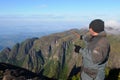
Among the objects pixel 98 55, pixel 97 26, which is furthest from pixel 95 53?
pixel 97 26

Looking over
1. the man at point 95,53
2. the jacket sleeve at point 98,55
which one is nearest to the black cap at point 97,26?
the man at point 95,53

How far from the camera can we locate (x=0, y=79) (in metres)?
20.1

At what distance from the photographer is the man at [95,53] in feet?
40.4

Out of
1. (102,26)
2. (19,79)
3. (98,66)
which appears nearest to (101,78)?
(98,66)

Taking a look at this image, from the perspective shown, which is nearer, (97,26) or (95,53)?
(95,53)

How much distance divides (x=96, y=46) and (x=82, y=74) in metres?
1.40

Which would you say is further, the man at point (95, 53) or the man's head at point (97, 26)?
the man's head at point (97, 26)

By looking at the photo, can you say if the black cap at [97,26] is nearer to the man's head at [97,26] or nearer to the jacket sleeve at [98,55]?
the man's head at [97,26]

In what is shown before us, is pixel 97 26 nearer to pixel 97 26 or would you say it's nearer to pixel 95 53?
pixel 97 26

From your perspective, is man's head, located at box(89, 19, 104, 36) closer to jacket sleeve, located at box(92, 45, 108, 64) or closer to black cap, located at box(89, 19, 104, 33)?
black cap, located at box(89, 19, 104, 33)

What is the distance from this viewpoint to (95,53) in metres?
12.3

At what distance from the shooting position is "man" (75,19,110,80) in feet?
40.4

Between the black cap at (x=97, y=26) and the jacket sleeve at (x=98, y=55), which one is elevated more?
the black cap at (x=97, y=26)

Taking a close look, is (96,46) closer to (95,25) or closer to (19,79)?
(95,25)
